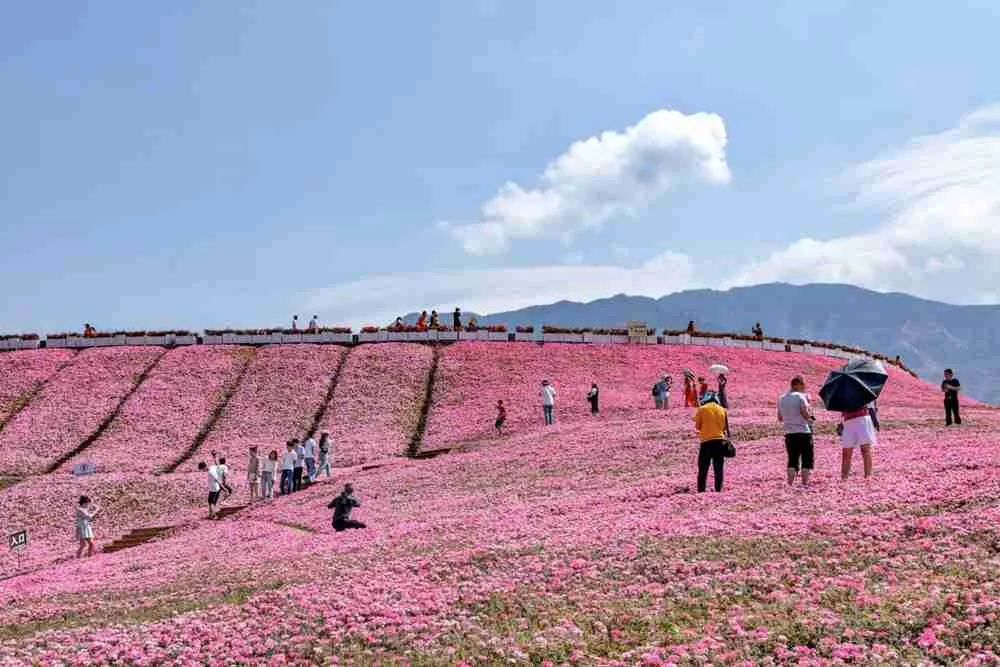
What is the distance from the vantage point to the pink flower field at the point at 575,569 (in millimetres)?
12586

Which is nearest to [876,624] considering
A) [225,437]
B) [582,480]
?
[582,480]

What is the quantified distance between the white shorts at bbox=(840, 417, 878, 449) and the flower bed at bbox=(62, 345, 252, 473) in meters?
39.6

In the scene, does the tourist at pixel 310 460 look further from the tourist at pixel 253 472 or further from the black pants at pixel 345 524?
the black pants at pixel 345 524

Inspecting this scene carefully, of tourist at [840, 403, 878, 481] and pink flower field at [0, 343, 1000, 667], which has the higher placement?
tourist at [840, 403, 878, 481]

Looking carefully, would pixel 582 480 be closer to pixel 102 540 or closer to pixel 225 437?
pixel 102 540

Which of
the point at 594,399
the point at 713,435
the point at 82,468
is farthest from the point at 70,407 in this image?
the point at 713,435

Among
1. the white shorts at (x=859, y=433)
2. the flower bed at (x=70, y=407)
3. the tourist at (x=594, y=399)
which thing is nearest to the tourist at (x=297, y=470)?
the tourist at (x=594, y=399)

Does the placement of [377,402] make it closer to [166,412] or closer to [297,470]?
[166,412]

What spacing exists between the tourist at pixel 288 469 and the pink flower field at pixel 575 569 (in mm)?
1358

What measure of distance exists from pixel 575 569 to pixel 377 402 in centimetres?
4477

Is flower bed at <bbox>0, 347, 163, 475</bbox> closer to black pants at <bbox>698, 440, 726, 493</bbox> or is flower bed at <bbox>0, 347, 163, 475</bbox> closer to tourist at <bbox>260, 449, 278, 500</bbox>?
tourist at <bbox>260, 449, 278, 500</bbox>

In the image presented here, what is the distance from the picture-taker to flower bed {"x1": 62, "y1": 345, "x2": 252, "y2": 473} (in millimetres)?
52844

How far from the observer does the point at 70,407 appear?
62.3 meters

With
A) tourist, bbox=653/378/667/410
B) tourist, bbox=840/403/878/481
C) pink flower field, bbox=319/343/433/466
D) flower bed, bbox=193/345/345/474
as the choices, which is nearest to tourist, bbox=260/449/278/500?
flower bed, bbox=193/345/345/474
